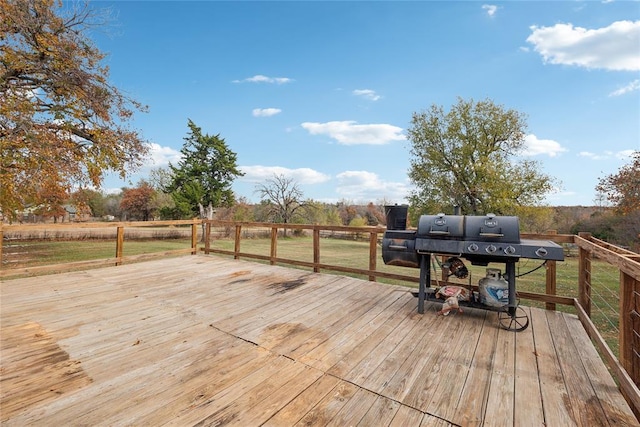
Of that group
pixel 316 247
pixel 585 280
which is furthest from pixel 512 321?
pixel 316 247

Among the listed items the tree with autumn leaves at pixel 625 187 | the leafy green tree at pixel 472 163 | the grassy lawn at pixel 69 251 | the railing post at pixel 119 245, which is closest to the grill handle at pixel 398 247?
the railing post at pixel 119 245

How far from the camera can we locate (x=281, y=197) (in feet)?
76.1

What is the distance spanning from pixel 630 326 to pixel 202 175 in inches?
898

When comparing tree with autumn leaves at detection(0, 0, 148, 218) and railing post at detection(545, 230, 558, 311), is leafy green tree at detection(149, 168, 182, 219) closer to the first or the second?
tree with autumn leaves at detection(0, 0, 148, 218)

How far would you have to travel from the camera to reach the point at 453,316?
10.2 ft

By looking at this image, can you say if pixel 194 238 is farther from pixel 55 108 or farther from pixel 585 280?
pixel 585 280

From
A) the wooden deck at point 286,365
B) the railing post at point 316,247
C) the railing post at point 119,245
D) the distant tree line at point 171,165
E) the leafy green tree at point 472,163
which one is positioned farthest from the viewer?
the leafy green tree at point 472,163

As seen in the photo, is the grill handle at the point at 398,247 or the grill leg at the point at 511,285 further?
the grill handle at the point at 398,247

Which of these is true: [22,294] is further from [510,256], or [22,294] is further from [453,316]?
[510,256]

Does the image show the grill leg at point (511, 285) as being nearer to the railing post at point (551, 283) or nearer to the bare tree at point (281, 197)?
the railing post at point (551, 283)

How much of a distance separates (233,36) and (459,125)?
11456mm

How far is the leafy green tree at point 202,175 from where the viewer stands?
814 inches

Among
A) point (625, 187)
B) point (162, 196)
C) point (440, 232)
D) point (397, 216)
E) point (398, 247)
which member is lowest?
point (398, 247)

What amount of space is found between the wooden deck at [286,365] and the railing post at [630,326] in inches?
8.0
